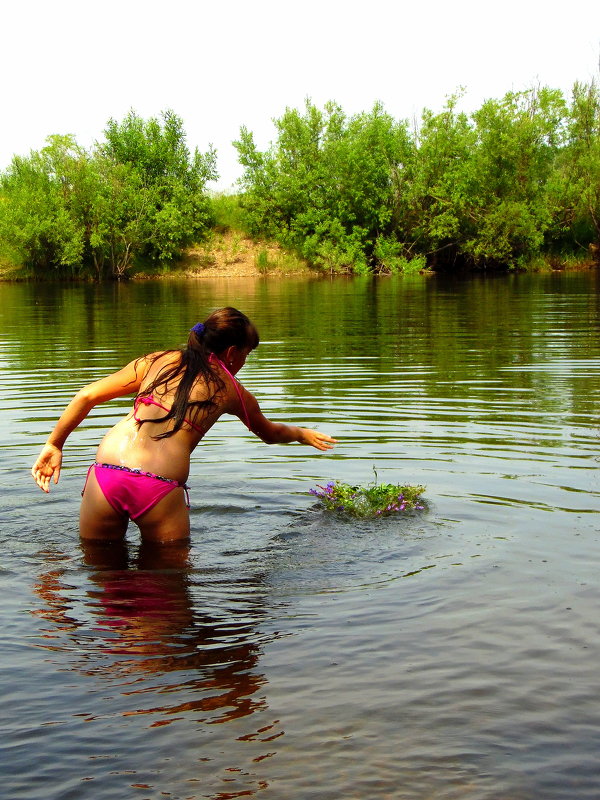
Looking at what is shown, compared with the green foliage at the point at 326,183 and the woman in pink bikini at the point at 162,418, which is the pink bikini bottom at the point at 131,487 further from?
the green foliage at the point at 326,183

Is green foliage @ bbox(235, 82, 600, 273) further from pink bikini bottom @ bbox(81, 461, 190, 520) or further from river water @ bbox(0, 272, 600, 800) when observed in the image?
pink bikini bottom @ bbox(81, 461, 190, 520)

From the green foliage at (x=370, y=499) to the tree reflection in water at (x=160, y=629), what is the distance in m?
1.64

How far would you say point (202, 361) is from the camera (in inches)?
231

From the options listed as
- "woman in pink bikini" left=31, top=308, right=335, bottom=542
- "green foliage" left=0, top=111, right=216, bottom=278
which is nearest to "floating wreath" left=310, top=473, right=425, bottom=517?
"woman in pink bikini" left=31, top=308, right=335, bottom=542

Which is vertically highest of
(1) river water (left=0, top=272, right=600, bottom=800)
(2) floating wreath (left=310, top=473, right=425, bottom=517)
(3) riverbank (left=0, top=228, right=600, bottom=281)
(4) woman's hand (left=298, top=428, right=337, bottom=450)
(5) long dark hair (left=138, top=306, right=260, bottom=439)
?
(3) riverbank (left=0, top=228, right=600, bottom=281)

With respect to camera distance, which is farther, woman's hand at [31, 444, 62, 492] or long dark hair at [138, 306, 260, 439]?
woman's hand at [31, 444, 62, 492]

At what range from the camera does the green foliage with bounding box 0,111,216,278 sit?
188 feet

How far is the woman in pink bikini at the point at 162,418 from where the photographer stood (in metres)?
5.88

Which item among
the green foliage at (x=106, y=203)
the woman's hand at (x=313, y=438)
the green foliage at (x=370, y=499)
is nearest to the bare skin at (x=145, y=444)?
the woman's hand at (x=313, y=438)

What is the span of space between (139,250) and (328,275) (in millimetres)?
13995

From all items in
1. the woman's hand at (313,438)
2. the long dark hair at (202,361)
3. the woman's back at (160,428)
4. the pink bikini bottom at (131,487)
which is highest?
the long dark hair at (202,361)

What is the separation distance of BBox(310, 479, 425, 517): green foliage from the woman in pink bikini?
1.79 meters

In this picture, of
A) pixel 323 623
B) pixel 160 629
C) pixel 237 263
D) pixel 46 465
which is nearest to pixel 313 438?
→ pixel 323 623

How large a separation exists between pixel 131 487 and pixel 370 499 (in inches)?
95.7
